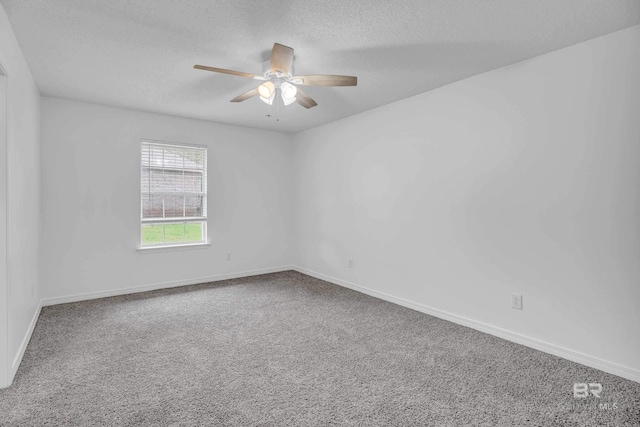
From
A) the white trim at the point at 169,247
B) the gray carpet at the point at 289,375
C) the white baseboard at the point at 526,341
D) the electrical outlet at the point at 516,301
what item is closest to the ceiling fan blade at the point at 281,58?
the gray carpet at the point at 289,375

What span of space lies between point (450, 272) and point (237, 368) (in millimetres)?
2191

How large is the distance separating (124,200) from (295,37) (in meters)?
3.20

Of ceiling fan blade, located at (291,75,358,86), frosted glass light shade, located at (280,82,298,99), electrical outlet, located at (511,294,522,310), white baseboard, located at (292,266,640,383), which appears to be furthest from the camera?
electrical outlet, located at (511,294,522,310)

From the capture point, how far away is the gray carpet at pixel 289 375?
6.23ft

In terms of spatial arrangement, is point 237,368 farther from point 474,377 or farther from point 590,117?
point 590,117

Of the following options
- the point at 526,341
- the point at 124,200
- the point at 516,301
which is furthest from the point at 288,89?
the point at 124,200

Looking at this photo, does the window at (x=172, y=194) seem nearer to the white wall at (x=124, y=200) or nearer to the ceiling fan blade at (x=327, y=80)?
the white wall at (x=124, y=200)

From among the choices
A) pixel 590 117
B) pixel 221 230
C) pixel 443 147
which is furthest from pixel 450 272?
pixel 221 230

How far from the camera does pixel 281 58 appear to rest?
90.8 inches

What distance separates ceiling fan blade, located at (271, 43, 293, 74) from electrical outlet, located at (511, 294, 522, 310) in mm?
2583

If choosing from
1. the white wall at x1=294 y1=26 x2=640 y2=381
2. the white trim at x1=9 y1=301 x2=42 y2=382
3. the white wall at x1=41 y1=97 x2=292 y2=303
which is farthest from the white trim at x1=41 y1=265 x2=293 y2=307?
the white wall at x1=294 y1=26 x2=640 y2=381

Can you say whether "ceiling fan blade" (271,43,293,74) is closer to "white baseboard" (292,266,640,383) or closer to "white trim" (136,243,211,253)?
"white baseboard" (292,266,640,383)

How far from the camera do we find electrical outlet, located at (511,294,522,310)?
2865 millimetres

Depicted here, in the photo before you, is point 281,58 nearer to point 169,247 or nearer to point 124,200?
point 124,200
